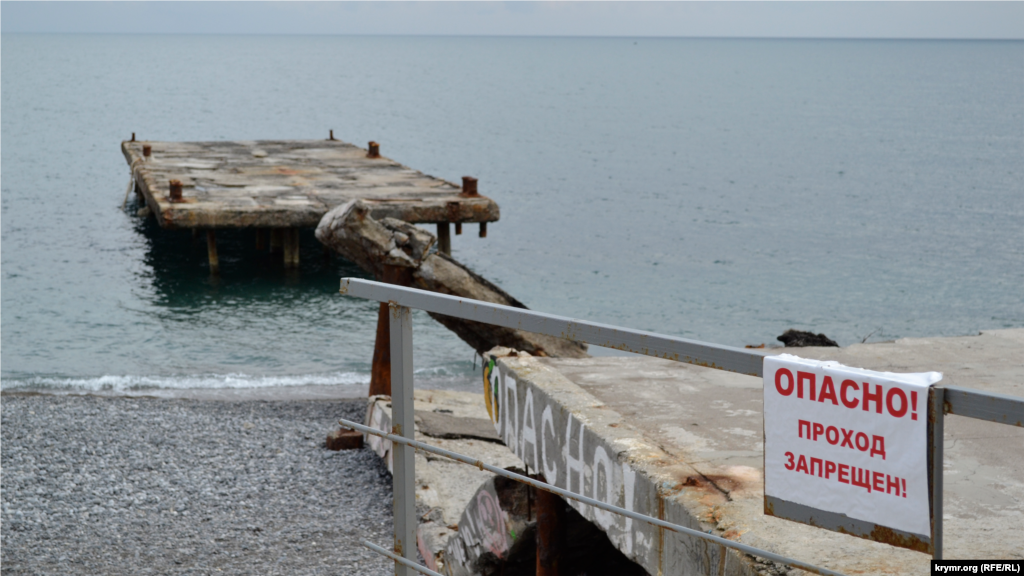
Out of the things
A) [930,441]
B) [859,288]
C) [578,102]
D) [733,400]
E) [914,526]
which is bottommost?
[859,288]

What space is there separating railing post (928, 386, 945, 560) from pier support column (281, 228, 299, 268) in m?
20.3

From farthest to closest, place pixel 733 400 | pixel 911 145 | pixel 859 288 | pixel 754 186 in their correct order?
pixel 911 145
pixel 754 186
pixel 859 288
pixel 733 400

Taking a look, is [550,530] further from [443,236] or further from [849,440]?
[443,236]

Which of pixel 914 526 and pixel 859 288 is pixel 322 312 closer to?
pixel 859 288

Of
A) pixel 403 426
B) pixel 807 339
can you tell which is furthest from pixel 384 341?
pixel 403 426

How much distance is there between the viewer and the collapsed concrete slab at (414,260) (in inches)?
381

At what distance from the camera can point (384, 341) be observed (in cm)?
1015

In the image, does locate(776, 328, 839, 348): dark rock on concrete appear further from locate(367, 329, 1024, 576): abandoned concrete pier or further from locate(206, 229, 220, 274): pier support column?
locate(206, 229, 220, 274): pier support column

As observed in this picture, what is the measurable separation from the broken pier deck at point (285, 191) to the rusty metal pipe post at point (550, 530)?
1300cm

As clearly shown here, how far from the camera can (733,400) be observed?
17.1 feet

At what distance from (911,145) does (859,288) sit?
3907 cm

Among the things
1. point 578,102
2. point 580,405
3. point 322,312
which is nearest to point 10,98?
point 578,102

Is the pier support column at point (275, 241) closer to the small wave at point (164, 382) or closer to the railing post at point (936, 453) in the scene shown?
the small wave at point (164, 382)

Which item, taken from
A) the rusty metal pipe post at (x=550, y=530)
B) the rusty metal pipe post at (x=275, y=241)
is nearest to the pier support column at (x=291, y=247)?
the rusty metal pipe post at (x=275, y=241)
